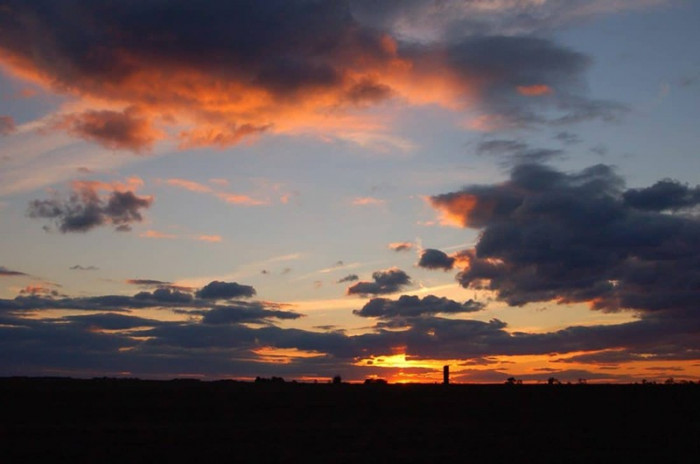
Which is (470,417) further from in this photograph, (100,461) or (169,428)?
(100,461)

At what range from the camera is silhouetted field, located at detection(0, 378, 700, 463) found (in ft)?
116

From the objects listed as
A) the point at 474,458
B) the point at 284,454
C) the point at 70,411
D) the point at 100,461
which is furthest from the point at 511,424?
the point at 70,411

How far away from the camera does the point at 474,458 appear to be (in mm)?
34469

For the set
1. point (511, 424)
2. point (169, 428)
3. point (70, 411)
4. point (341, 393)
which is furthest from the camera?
point (341, 393)

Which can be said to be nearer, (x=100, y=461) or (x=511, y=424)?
(x=100, y=461)

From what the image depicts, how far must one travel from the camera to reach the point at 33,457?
111ft

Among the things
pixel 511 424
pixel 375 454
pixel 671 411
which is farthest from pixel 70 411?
pixel 671 411

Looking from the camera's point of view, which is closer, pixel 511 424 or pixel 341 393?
pixel 511 424

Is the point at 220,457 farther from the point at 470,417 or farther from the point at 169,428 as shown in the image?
the point at 470,417

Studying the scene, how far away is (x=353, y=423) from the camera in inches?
1777

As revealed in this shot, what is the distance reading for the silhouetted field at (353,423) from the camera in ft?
116

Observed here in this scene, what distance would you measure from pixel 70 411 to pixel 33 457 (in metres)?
15.3

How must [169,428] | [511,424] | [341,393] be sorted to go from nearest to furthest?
1. [169,428]
2. [511,424]
3. [341,393]

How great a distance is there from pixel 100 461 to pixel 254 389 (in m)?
29.0
